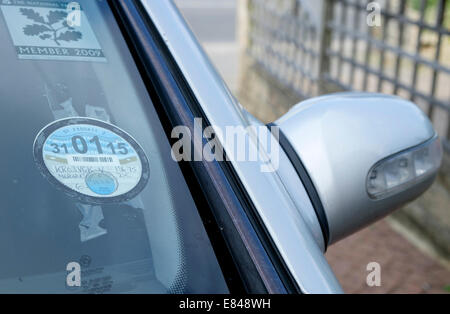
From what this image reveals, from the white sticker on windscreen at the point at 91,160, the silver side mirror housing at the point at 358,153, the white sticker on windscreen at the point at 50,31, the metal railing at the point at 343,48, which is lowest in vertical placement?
the metal railing at the point at 343,48

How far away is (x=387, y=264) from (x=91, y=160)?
3.29 metres

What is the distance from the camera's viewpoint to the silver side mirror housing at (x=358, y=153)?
4.56 ft

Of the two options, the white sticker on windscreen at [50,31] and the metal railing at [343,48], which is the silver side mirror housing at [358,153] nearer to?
the white sticker on windscreen at [50,31]

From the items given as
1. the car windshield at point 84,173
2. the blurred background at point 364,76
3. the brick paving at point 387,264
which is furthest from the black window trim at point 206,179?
the brick paving at point 387,264

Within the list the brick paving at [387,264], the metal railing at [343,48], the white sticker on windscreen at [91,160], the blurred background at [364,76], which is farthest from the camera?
the metal railing at [343,48]

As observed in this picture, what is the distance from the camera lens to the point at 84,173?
118cm

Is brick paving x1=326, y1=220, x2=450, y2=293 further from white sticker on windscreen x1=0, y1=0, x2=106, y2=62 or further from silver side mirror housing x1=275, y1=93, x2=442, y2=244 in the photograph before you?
white sticker on windscreen x1=0, y1=0, x2=106, y2=62

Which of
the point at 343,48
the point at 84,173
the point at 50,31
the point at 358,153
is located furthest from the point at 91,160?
the point at 343,48

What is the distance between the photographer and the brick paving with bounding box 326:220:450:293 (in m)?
3.78

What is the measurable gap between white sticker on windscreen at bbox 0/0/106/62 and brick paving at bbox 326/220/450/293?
2768mm

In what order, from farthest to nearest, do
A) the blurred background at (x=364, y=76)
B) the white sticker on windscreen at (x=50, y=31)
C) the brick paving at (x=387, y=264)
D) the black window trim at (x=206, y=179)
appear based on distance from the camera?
1. the blurred background at (x=364, y=76)
2. the brick paving at (x=387, y=264)
3. the white sticker on windscreen at (x=50, y=31)
4. the black window trim at (x=206, y=179)

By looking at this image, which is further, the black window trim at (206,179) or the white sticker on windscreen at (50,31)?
the white sticker on windscreen at (50,31)

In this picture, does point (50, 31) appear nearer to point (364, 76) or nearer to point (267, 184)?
point (267, 184)

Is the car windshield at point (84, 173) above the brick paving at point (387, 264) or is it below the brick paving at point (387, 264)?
above
